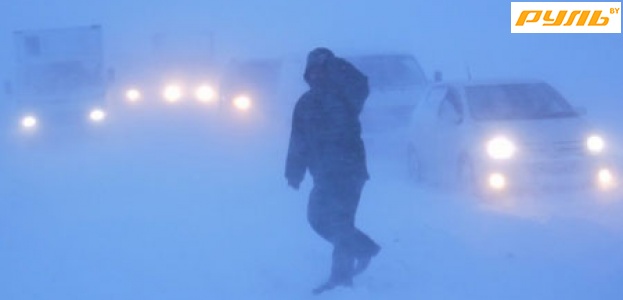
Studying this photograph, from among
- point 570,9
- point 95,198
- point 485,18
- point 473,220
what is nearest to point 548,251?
point 473,220

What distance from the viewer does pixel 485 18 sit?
1549 inches

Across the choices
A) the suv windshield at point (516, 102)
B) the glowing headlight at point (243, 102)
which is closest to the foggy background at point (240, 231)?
the glowing headlight at point (243, 102)

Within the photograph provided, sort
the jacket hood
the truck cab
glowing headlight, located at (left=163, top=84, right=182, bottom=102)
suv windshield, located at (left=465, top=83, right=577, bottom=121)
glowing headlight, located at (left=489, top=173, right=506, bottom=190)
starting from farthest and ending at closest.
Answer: glowing headlight, located at (left=163, top=84, right=182, bottom=102), the truck cab, suv windshield, located at (left=465, top=83, right=577, bottom=121), glowing headlight, located at (left=489, top=173, right=506, bottom=190), the jacket hood

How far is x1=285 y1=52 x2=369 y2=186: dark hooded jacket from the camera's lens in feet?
20.4

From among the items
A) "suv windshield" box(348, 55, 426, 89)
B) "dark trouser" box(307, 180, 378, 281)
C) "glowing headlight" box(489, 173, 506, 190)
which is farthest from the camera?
"suv windshield" box(348, 55, 426, 89)

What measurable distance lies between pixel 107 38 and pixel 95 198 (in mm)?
31723

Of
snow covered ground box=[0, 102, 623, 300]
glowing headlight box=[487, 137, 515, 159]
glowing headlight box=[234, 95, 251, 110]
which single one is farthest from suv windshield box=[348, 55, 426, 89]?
glowing headlight box=[487, 137, 515, 159]

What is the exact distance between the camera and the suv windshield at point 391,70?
13.6 m

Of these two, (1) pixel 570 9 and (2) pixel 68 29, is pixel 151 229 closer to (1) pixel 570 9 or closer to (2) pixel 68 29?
(1) pixel 570 9

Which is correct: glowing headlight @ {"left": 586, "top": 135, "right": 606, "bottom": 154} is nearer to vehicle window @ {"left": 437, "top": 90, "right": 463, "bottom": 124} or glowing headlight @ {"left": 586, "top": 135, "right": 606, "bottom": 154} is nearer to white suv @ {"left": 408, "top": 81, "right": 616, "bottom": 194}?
white suv @ {"left": 408, "top": 81, "right": 616, "bottom": 194}

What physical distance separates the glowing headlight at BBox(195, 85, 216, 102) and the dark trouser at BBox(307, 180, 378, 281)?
1887 cm

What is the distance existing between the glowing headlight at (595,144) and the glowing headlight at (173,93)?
1815cm

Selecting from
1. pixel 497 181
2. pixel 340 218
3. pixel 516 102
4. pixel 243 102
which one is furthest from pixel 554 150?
pixel 243 102

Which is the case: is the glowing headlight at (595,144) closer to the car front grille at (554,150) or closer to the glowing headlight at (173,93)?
the car front grille at (554,150)
